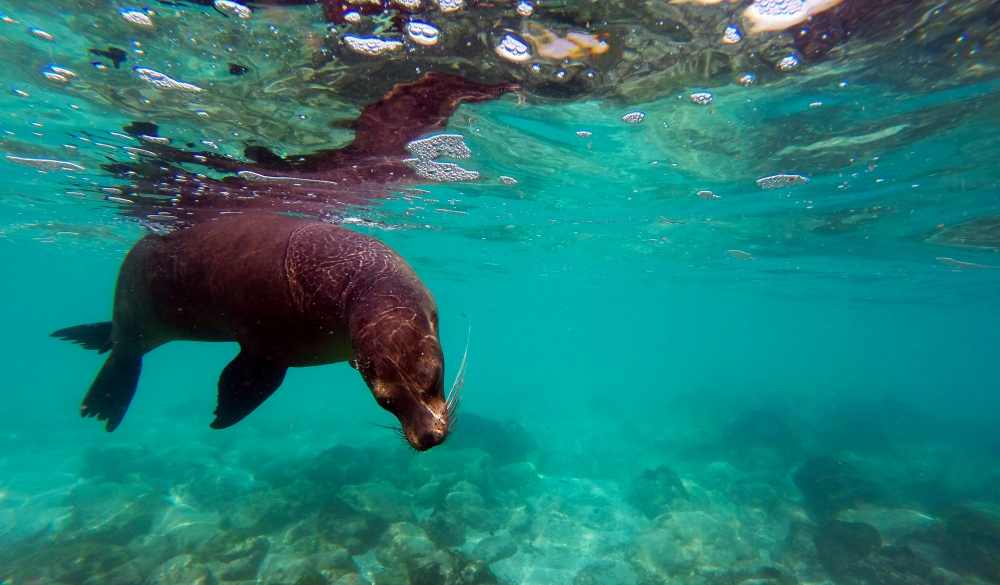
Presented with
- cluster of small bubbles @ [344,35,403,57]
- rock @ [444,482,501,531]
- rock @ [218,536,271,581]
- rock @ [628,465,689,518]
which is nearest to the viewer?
cluster of small bubbles @ [344,35,403,57]

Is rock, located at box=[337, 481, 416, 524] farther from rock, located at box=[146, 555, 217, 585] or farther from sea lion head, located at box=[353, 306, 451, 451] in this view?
sea lion head, located at box=[353, 306, 451, 451]

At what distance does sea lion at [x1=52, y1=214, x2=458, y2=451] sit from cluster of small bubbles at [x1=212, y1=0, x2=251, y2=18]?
2697 mm

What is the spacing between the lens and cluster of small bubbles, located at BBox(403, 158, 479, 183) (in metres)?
10.6

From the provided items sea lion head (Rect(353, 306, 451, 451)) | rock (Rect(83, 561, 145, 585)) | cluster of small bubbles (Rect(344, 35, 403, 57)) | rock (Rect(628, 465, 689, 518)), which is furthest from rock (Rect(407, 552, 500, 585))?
cluster of small bubbles (Rect(344, 35, 403, 57))

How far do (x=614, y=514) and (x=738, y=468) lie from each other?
757 cm

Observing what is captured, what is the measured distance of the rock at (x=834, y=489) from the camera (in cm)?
1401

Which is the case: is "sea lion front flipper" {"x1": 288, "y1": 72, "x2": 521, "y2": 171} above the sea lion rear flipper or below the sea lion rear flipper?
above

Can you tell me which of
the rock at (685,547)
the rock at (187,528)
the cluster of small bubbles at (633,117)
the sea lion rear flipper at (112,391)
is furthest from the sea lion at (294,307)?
the rock at (685,547)

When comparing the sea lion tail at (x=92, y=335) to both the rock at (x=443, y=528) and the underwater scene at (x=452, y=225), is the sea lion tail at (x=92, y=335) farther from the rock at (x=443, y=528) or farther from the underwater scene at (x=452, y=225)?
the rock at (x=443, y=528)

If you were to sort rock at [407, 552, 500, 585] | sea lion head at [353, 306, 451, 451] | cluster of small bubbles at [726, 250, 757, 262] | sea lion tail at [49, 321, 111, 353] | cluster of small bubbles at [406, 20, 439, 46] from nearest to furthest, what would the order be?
sea lion head at [353, 306, 451, 451] < cluster of small bubbles at [406, 20, 439, 46] < sea lion tail at [49, 321, 111, 353] < rock at [407, 552, 500, 585] < cluster of small bubbles at [726, 250, 757, 262]

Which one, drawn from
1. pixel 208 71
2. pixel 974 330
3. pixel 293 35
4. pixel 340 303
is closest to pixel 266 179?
pixel 208 71

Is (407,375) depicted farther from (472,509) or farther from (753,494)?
(753,494)

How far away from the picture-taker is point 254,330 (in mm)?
3238

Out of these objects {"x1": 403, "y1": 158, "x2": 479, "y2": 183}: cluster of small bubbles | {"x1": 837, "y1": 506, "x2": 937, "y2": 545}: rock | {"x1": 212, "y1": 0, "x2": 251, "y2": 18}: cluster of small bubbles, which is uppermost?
{"x1": 212, "y1": 0, "x2": 251, "y2": 18}: cluster of small bubbles
